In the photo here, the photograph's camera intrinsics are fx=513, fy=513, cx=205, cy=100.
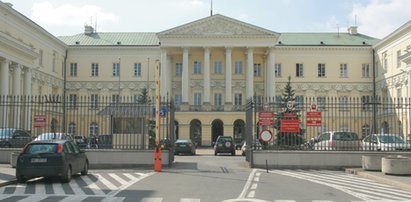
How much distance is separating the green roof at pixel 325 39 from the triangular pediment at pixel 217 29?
23.2 ft

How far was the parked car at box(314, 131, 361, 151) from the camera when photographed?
24.6 metres

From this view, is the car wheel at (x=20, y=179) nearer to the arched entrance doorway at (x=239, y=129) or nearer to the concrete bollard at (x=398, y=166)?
the concrete bollard at (x=398, y=166)

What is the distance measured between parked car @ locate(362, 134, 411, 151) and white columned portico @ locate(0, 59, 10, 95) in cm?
3225

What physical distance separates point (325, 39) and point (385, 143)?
172ft

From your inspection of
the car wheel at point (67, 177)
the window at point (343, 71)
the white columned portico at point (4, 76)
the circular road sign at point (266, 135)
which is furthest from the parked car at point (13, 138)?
the window at point (343, 71)

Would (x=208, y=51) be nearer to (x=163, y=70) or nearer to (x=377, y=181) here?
(x=163, y=70)

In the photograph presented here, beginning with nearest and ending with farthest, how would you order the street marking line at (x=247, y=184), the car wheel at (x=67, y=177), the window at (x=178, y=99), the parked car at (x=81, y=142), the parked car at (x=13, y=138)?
the street marking line at (x=247, y=184), the car wheel at (x=67, y=177), the parked car at (x=81, y=142), the parked car at (x=13, y=138), the window at (x=178, y=99)

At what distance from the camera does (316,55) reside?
2916 inches

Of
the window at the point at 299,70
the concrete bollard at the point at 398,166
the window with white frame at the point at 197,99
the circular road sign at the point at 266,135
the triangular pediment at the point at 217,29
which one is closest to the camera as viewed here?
the concrete bollard at the point at 398,166

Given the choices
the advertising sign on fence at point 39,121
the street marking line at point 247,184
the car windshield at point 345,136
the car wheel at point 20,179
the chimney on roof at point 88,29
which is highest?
the chimney on roof at point 88,29

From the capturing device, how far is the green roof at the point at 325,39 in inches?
2943

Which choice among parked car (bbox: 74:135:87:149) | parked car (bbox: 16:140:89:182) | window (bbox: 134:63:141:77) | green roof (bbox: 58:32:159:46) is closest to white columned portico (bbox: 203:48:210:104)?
green roof (bbox: 58:32:159:46)

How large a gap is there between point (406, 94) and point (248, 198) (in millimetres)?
50374

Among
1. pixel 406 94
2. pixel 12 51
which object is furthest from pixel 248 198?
pixel 406 94
